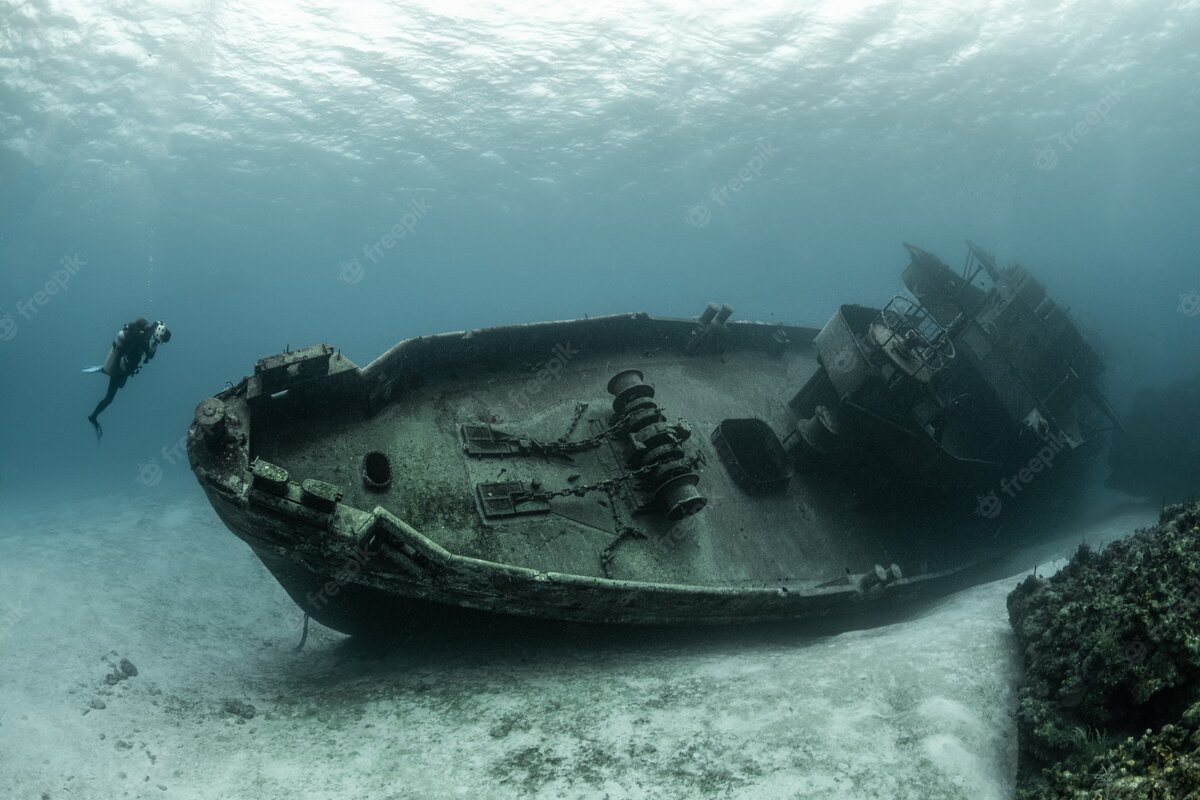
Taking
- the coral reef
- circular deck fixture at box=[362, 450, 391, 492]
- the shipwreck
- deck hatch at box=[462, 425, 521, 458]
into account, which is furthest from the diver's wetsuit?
the coral reef

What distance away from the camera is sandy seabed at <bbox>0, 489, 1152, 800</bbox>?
4.71 meters

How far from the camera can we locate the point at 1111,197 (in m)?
72.0

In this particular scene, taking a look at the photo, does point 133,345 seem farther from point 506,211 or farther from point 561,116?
point 506,211

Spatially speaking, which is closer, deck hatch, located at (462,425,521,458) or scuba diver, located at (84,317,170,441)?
deck hatch, located at (462,425,521,458)

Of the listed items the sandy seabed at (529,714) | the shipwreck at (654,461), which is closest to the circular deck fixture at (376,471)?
the shipwreck at (654,461)

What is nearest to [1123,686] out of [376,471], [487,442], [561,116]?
[487,442]

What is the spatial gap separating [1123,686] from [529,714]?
4.63 m

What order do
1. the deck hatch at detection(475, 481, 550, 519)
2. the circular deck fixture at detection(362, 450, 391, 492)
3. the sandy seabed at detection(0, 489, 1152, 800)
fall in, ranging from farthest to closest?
the deck hatch at detection(475, 481, 550, 519), the circular deck fixture at detection(362, 450, 391, 492), the sandy seabed at detection(0, 489, 1152, 800)

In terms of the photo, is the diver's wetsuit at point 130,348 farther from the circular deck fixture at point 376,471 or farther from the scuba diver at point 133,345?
the circular deck fixture at point 376,471

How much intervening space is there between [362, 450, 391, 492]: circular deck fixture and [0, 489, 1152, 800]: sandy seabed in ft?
5.64

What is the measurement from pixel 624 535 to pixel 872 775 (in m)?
3.70

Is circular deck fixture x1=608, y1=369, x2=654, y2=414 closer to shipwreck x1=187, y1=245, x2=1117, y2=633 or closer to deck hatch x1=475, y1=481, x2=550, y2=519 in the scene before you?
shipwreck x1=187, y1=245, x2=1117, y2=633

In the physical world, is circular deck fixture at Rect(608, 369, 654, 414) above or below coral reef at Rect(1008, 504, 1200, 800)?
above

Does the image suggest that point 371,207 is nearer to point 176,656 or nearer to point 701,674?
point 176,656
